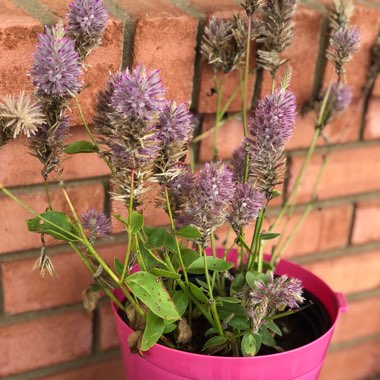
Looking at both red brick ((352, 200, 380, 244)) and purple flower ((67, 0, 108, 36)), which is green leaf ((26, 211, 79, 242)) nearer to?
purple flower ((67, 0, 108, 36))

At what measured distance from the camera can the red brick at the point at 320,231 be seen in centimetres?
117

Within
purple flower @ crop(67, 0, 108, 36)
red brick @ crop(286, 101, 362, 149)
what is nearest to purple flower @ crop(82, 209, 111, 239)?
purple flower @ crop(67, 0, 108, 36)

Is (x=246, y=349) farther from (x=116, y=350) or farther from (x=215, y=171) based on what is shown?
(x=116, y=350)

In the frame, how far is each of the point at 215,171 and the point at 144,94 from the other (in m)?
0.12

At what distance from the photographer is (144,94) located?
0.58 meters

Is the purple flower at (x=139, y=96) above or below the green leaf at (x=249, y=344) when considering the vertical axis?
above

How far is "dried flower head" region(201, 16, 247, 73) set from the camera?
2.75ft

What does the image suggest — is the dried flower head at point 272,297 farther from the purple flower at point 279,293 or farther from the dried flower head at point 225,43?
the dried flower head at point 225,43

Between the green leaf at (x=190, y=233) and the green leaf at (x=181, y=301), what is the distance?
0.08 m

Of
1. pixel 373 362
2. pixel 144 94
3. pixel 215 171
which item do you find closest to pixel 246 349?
pixel 215 171

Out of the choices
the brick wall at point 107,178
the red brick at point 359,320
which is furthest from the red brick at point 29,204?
the red brick at point 359,320

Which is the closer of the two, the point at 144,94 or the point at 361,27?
the point at 144,94

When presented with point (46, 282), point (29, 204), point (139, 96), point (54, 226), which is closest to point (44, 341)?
point (46, 282)

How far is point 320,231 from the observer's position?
1.19 meters
